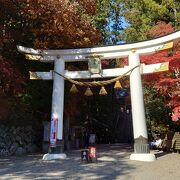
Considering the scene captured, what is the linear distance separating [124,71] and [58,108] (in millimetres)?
3503

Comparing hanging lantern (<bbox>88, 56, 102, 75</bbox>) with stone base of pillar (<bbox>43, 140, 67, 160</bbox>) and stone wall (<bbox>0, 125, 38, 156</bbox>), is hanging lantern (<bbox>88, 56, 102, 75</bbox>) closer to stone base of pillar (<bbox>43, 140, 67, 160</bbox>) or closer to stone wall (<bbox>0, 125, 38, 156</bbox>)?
stone base of pillar (<bbox>43, 140, 67, 160</bbox>)

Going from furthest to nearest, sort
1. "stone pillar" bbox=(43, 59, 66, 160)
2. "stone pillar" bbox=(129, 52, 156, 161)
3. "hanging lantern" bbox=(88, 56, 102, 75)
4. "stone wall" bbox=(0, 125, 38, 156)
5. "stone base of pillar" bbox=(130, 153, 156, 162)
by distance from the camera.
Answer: "stone wall" bbox=(0, 125, 38, 156)
"hanging lantern" bbox=(88, 56, 102, 75)
"stone pillar" bbox=(43, 59, 66, 160)
"stone pillar" bbox=(129, 52, 156, 161)
"stone base of pillar" bbox=(130, 153, 156, 162)

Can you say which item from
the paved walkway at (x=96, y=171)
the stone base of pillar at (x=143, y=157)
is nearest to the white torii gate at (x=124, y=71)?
the stone base of pillar at (x=143, y=157)

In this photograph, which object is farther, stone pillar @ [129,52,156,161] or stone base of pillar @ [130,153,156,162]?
stone pillar @ [129,52,156,161]

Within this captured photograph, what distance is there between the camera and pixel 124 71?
14.6 metres

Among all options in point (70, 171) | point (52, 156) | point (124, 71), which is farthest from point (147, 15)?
point (70, 171)

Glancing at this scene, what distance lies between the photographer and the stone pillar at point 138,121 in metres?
13.2

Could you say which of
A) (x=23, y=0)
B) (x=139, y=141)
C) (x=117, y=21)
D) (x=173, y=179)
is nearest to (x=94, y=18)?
(x=117, y=21)

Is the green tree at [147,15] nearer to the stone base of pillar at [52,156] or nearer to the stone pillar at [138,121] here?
the stone pillar at [138,121]

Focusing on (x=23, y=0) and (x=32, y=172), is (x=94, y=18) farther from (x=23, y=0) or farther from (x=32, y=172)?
(x=32, y=172)

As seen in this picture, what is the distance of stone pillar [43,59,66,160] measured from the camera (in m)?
14.0

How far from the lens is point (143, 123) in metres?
13.6

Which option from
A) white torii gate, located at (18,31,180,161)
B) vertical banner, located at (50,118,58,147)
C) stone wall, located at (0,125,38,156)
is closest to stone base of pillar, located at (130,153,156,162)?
white torii gate, located at (18,31,180,161)

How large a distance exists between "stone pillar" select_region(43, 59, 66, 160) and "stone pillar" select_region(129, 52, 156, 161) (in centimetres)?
324
